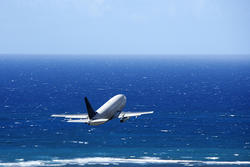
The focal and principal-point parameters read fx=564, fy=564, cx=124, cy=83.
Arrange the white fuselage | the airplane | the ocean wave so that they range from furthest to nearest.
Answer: the ocean wave
the white fuselage
the airplane

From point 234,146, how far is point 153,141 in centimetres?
2610

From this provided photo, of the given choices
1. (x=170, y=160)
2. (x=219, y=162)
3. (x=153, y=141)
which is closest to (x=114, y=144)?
(x=153, y=141)

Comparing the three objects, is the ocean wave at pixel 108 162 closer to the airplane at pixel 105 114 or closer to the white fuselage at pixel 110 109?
the white fuselage at pixel 110 109

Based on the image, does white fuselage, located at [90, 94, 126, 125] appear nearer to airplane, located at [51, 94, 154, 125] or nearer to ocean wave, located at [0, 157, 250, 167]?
airplane, located at [51, 94, 154, 125]

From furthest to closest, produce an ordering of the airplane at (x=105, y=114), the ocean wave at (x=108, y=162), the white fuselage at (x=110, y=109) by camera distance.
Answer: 1. the ocean wave at (x=108, y=162)
2. the white fuselage at (x=110, y=109)
3. the airplane at (x=105, y=114)

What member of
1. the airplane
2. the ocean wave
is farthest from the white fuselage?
the ocean wave

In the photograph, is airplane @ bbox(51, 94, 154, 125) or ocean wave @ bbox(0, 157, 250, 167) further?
ocean wave @ bbox(0, 157, 250, 167)

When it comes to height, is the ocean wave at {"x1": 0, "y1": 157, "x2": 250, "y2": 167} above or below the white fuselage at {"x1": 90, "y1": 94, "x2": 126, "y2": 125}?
A: below

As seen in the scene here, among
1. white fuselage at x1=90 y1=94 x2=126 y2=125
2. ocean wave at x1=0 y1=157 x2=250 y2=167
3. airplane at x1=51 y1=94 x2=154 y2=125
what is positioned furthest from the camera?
ocean wave at x1=0 y1=157 x2=250 y2=167

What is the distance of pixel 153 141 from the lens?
185m

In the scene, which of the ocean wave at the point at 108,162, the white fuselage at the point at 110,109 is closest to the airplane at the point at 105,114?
the white fuselage at the point at 110,109

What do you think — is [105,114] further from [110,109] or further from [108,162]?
[108,162]

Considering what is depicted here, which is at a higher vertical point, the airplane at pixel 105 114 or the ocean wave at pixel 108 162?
the airplane at pixel 105 114

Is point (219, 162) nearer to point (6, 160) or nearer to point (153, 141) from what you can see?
point (153, 141)
